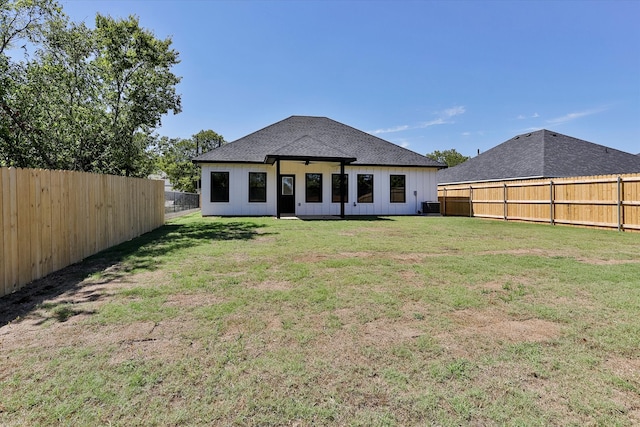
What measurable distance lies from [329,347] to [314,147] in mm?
13048

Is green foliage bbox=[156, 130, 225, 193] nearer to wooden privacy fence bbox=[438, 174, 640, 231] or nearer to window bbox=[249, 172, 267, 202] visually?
window bbox=[249, 172, 267, 202]

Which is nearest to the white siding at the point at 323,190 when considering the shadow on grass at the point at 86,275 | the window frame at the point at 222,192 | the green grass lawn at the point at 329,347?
the window frame at the point at 222,192

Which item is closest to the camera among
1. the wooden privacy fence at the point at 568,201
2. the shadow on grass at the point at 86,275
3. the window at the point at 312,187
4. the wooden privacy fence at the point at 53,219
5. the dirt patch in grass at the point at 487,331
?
the dirt patch in grass at the point at 487,331

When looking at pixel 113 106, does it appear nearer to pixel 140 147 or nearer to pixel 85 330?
pixel 140 147

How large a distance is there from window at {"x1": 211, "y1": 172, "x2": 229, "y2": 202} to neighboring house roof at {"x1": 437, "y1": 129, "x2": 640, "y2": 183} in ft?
55.3

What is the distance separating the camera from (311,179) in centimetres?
1723

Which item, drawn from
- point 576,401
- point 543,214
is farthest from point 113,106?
point 543,214

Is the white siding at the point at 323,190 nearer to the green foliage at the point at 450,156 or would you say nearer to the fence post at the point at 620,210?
the fence post at the point at 620,210

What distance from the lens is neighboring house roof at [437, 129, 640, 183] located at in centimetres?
1847

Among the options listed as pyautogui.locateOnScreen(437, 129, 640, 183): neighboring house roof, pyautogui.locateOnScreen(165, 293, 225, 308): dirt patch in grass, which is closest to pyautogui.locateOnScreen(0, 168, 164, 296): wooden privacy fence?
pyautogui.locateOnScreen(165, 293, 225, 308): dirt patch in grass

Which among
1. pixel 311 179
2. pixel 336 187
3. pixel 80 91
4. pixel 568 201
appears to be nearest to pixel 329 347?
pixel 80 91

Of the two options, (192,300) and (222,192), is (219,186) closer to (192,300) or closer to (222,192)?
(222,192)

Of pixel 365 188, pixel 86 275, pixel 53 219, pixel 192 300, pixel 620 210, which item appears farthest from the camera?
pixel 365 188

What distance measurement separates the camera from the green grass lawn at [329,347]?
6.05 feet
